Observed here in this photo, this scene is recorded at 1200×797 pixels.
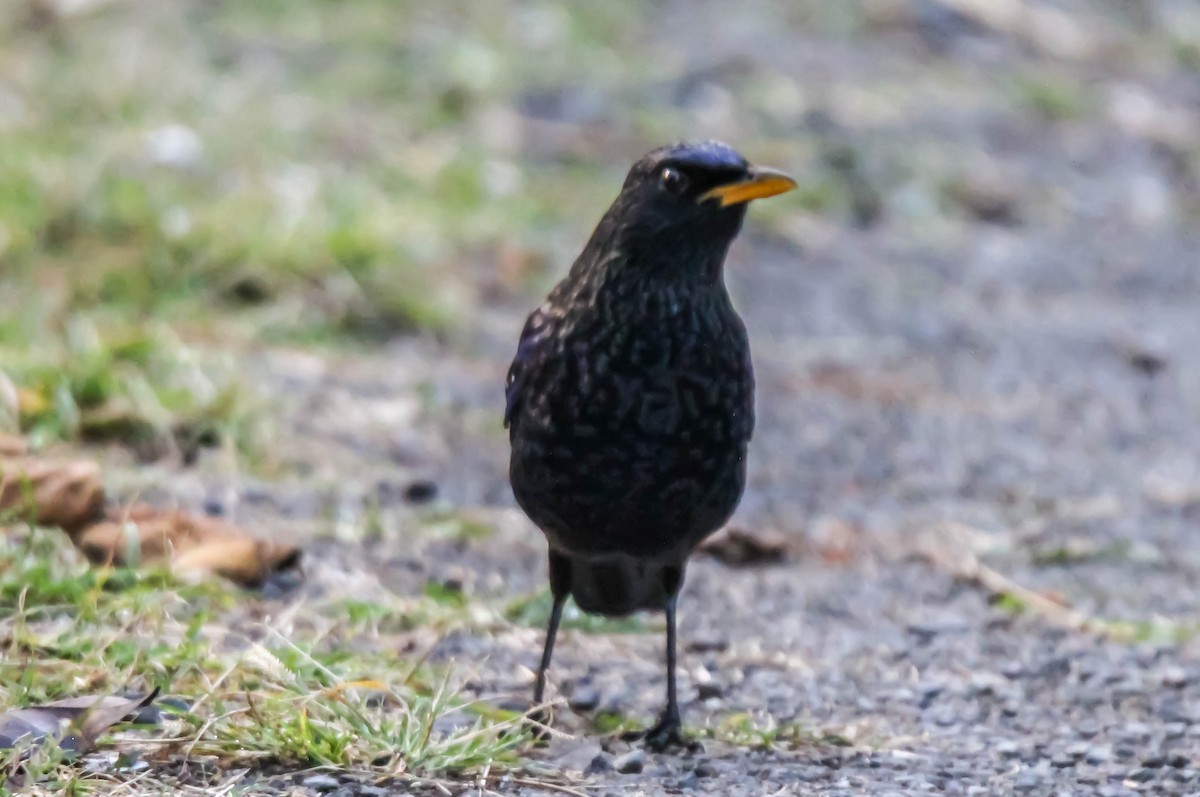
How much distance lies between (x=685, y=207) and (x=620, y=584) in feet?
2.45

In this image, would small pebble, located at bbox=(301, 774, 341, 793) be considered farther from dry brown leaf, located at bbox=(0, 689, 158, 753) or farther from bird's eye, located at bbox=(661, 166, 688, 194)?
bird's eye, located at bbox=(661, 166, 688, 194)

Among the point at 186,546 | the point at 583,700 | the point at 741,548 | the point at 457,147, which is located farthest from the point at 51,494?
the point at 457,147

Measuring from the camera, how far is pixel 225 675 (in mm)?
2998

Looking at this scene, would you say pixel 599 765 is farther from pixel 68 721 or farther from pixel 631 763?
pixel 68 721

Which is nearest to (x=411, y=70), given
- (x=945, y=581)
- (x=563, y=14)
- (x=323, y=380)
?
(x=563, y=14)

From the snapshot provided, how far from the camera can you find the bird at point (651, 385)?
3.29 m

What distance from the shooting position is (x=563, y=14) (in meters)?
11.1

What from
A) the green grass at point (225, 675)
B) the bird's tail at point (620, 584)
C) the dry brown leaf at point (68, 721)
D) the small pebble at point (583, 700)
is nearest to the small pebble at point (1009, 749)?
the bird's tail at point (620, 584)

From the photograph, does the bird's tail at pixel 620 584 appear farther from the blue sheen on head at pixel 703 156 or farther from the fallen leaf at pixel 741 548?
the fallen leaf at pixel 741 548

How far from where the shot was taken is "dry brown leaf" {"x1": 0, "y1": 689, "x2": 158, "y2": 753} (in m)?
2.79

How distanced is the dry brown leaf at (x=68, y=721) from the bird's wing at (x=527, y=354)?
92cm

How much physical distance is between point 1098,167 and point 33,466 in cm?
726

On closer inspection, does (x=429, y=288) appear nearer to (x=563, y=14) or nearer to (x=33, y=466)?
(x=33, y=466)

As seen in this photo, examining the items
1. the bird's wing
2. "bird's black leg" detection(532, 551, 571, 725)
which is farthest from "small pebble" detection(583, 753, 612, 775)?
the bird's wing
